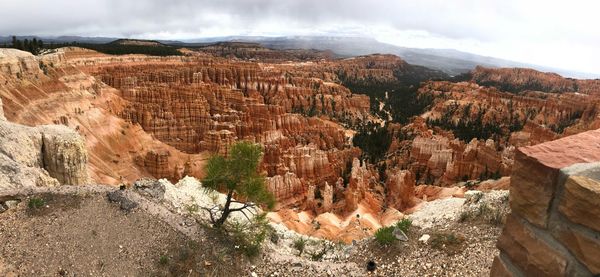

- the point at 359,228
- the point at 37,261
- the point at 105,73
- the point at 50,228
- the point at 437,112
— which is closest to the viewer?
the point at 37,261

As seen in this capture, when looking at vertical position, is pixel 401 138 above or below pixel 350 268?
below

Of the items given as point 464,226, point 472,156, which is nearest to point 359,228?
point 464,226

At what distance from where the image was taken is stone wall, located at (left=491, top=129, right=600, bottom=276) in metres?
2.06

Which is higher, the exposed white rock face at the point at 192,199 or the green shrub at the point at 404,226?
the green shrub at the point at 404,226

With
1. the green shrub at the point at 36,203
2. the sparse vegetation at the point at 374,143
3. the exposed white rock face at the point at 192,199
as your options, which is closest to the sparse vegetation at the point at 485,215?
the exposed white rock face at the point at 192,199

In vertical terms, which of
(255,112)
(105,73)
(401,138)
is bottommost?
(401,138)

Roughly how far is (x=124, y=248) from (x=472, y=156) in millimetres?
35015

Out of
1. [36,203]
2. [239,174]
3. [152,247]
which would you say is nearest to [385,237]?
[239,174]

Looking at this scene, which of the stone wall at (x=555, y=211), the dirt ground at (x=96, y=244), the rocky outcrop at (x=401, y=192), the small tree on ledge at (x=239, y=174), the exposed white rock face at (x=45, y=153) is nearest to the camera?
the stone wall at (x=555, y=211)

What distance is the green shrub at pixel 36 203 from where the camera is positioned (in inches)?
344

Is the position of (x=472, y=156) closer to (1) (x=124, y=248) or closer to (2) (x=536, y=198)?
(1) (x=124, y=248)

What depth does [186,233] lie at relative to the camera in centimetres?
908

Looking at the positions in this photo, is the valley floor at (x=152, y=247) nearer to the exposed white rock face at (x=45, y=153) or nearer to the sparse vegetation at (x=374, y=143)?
the exposed white rock face at (x=45, y=153)

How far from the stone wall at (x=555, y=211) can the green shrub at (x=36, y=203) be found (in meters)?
9.68
